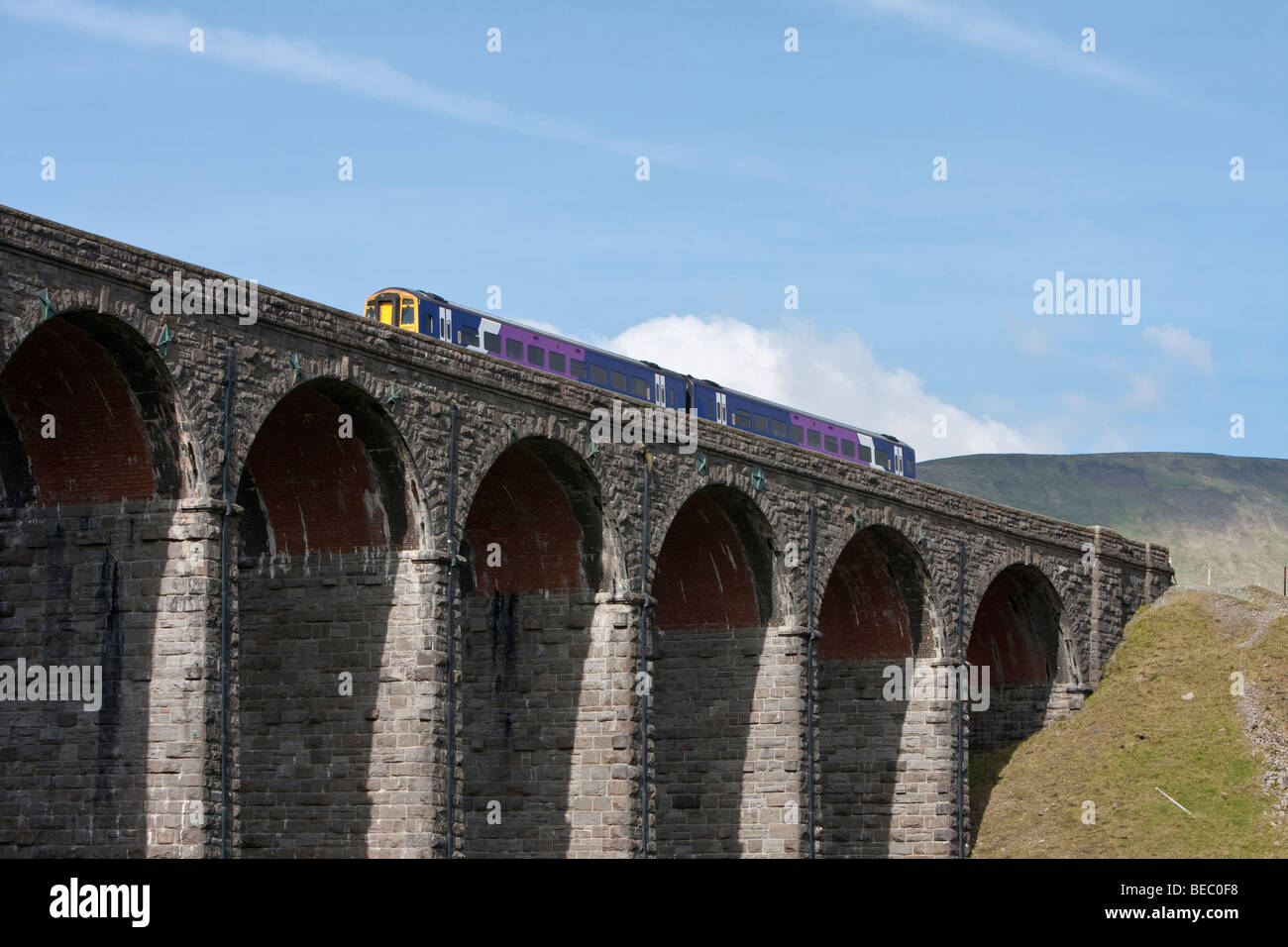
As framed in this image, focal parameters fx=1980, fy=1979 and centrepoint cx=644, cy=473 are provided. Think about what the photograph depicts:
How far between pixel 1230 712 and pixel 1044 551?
6369mm

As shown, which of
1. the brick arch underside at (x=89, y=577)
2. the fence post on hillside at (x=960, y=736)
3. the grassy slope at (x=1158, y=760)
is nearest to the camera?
the brick arch underside at (x=89, y=577)

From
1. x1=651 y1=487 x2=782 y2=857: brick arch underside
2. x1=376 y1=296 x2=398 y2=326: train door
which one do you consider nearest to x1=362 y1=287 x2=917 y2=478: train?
x1=376 y1=296 x2=398 y2=326: train door

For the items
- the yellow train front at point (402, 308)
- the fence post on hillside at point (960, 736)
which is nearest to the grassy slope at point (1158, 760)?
the fence post on hillside at point (960, 736)

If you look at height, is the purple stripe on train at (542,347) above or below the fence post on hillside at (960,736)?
above

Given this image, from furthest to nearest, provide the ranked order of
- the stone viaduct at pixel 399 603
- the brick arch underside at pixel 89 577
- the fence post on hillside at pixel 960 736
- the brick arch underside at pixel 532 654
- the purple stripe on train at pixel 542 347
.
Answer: the fence post on hillside at pixel 960 736, the purple stripe on train at pixel 542 347, the brick arch underside at pixel 532 654, the stone viaduct at pixel 399 603, the brick arch underside at pixel 89 577

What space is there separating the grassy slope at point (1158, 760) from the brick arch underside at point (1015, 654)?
2.95 feet

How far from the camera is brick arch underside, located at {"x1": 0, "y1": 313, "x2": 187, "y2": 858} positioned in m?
26.1

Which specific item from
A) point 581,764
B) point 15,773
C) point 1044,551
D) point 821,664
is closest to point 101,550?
point 15,773

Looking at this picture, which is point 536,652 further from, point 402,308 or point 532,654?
point 402,308

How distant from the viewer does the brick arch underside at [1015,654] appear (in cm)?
5134

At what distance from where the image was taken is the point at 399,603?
3081 centimetres

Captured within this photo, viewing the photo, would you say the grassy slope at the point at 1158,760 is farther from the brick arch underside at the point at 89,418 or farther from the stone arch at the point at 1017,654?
the brick arch underside at the point at 89,418

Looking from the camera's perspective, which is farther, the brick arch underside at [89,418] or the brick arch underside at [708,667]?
the brick arch underside at [708,667]

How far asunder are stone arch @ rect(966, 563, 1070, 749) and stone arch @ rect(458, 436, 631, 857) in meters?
18.4
